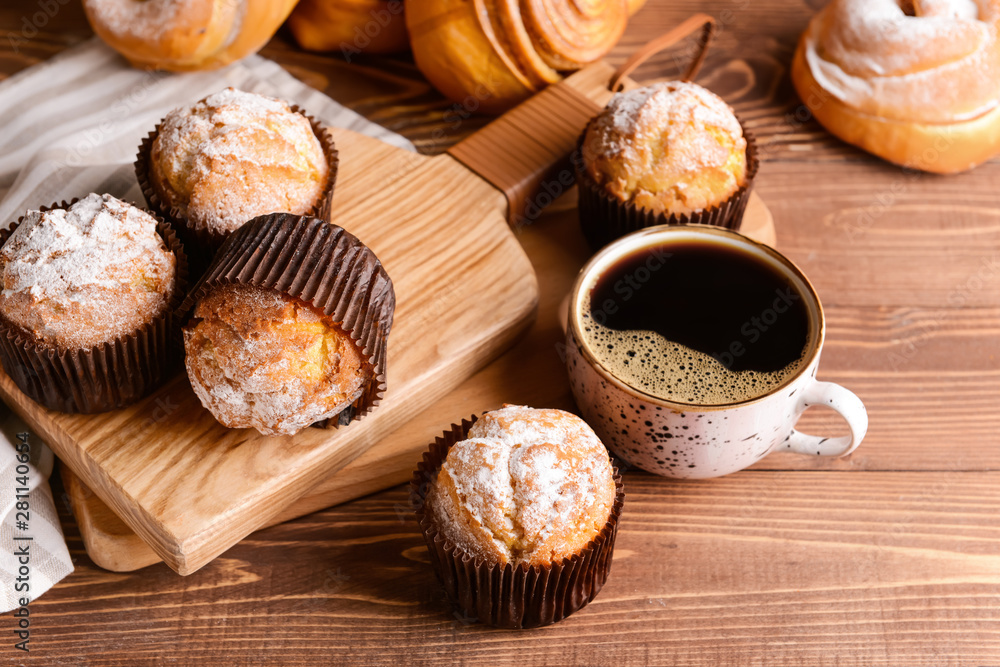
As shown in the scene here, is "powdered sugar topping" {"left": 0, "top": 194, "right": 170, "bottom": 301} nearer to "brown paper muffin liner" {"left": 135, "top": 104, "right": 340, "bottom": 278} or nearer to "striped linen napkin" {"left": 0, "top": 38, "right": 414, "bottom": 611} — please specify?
"brown paper muffin liner" {"left": 135, "top": 104, "right": 340, "bottom": 278}

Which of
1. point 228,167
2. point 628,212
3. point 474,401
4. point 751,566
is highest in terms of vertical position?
point 228,167

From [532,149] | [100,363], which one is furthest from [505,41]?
[100,363]

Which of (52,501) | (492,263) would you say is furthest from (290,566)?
(492,263)

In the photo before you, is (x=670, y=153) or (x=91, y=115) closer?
(x=670, y=153)

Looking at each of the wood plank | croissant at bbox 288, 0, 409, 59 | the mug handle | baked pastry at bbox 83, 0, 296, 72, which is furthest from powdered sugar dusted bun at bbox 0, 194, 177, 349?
the mug handle

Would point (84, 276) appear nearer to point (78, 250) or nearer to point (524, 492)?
point (78, 250)

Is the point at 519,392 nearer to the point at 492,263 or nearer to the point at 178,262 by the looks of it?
the point at 492,263
